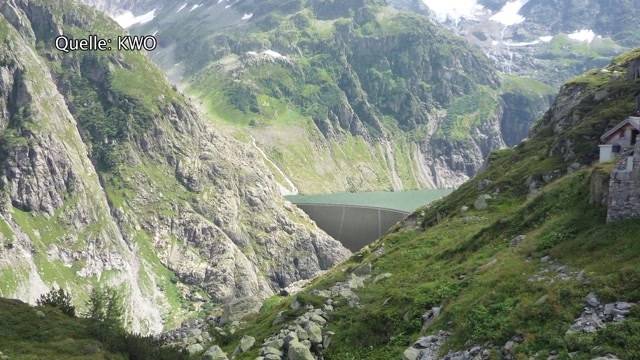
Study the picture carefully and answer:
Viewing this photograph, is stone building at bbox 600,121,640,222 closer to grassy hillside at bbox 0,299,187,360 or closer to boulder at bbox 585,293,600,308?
boulder at bbox 585,293,600,308

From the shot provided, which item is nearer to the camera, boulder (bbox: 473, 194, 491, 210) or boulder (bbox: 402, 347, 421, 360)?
boulder (bbox: 402, 347, 421, 360)

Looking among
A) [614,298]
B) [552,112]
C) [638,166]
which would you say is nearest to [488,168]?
[552,112]

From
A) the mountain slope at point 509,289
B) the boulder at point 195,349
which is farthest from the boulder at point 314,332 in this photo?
the boulder at point 195,349

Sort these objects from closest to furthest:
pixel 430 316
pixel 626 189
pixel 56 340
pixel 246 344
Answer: pixel 626 189, pixel 56 340, pixel 430 316, pixel 246 344

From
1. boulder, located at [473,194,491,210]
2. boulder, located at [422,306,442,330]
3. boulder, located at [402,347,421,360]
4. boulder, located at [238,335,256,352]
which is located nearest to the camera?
boulder, located at [402,347,421,360]

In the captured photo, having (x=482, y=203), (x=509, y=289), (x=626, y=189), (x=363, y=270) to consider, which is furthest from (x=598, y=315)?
(x=482, y=203)

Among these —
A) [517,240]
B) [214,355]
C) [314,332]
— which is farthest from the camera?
[214,355]

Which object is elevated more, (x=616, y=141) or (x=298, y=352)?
(x=616, y=141)

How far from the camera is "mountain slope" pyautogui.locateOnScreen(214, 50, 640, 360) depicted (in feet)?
72.1

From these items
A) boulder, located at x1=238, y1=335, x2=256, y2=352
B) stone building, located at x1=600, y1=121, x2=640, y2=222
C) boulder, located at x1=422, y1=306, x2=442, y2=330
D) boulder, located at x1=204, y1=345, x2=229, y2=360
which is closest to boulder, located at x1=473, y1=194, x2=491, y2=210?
boulder, located at x1=422, y1=306, x2=442, y2=330

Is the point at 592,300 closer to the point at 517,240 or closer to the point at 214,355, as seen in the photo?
the point at 517,240

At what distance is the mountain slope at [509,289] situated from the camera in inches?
866

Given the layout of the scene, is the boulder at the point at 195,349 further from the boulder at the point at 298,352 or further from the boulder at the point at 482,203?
the boulder at the point at 482,203

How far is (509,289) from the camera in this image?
26.8m
